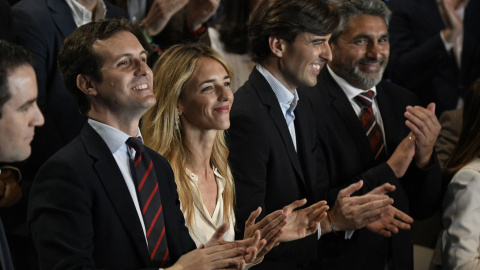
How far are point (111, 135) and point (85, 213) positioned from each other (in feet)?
0.99

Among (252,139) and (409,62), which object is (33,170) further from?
(409,62)

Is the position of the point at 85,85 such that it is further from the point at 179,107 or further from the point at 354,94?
the point at 354,94

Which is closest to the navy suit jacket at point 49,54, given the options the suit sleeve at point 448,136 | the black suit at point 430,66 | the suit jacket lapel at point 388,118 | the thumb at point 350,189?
the thumb at point 350,189

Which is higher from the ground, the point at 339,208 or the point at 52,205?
the point at 52,205

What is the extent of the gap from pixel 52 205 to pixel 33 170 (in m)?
1.43

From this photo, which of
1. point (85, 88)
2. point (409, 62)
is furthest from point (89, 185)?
point (409, 62)

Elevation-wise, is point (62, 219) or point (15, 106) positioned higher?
point (15, 106)

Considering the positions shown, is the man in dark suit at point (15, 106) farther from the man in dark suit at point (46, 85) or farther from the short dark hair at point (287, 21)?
the short dark hair at point (287, 21)

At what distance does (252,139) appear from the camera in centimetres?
335

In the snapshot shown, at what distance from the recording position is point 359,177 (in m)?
3.80

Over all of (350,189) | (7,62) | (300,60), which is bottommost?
(350,189)

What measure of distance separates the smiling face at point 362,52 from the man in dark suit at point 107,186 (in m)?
1.57

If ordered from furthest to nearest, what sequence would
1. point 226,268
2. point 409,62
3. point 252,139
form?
point 409,62
point 252,139
point 226,268

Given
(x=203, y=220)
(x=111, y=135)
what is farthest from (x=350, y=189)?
(x=111, y=135)
